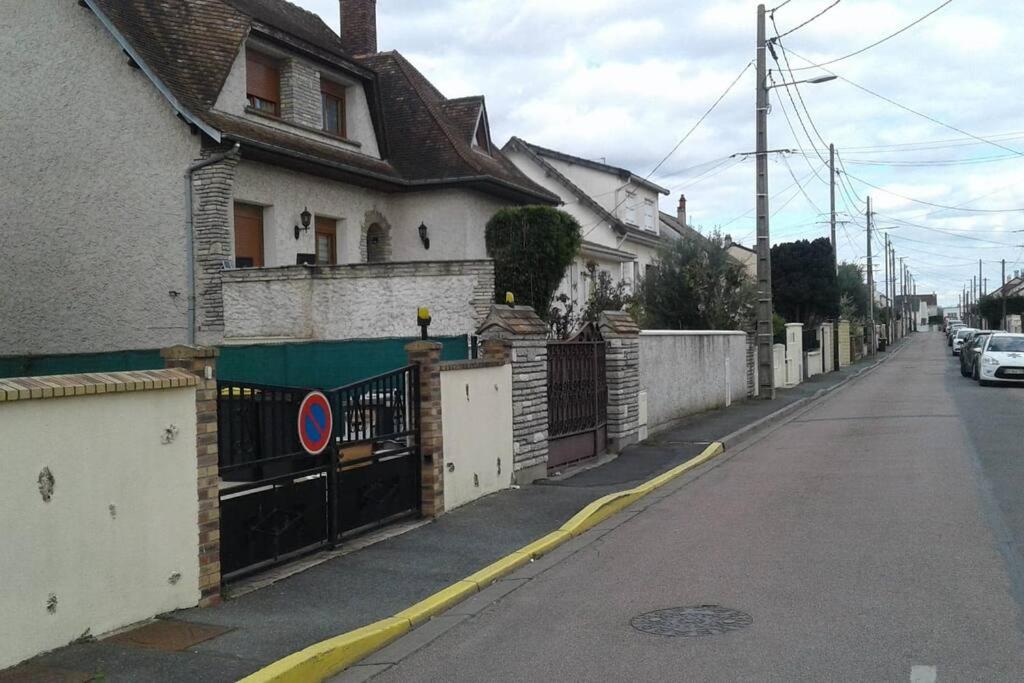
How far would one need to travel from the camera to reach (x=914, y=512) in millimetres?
9344

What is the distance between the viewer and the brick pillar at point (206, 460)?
21.5ft

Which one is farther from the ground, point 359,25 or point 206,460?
point 359,25

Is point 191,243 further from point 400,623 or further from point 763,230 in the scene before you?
point 763,230

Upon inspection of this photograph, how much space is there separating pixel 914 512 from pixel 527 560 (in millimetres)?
4025

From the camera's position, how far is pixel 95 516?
18.7ft

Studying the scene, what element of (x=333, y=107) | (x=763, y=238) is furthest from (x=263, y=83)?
(x=763, y=238)

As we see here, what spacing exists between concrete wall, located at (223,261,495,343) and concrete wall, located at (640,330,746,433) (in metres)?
3.16

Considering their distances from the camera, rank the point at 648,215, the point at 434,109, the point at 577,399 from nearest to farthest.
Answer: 1. the point at 577,399
2. the point at 434,109
3. the point at 648,215

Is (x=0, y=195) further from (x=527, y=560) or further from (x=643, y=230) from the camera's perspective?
(x=643, y=230)

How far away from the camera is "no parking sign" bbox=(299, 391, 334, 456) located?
767 centimetres

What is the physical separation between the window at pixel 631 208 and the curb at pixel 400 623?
94.3 feet

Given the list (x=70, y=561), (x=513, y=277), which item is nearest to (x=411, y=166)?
(x=513, y=277)

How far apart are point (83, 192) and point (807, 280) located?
125 feet

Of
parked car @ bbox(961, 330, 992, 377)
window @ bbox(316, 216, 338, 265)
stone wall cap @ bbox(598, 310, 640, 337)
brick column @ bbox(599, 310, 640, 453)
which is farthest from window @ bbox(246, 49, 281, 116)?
parked car @ bbox(961, 330, 992, 377)
